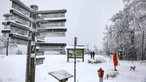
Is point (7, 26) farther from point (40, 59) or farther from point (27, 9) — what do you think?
point (40, 59)

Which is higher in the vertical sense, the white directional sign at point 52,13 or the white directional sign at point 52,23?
the white directional sign at point 52,13

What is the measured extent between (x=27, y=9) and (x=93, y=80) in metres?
8.32

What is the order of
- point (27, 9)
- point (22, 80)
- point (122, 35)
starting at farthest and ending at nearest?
point (122, 35) → point (22, 80) → point (27, 9)

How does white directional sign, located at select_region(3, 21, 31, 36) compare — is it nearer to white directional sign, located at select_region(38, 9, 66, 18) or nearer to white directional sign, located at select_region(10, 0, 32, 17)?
white directional sign, located at select_region(10, 0, 32, 17)

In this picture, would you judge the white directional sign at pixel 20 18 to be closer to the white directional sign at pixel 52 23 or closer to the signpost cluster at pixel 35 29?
the signpost cluster at pixel 35 29

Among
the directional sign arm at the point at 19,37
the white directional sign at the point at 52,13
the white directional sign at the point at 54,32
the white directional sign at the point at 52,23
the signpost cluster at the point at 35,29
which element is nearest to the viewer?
the directional sign arm at the point at 19,37

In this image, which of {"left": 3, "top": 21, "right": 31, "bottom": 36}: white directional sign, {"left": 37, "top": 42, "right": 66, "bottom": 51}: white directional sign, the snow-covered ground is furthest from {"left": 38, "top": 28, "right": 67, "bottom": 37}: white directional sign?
the snow-covered ground

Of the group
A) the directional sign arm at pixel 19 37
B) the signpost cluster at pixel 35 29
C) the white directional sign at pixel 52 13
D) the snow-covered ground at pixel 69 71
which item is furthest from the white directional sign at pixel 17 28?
the snow-covered ground at pixel 69 71

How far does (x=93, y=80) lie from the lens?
13.6 m

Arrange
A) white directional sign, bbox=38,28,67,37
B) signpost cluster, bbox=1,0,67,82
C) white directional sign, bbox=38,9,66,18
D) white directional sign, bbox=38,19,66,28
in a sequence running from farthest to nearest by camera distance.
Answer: white directional sign, bbox=38,9,66,18 < white directional sign, bbox=38,19,66,28 < white directional sign, bbox=38,28,67,37 < signpost cluster, bbox=1,0,67,82

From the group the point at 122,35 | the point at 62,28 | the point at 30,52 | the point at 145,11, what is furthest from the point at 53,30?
the point at 122,35

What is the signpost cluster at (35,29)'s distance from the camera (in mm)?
6609

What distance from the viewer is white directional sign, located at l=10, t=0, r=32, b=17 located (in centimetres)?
618

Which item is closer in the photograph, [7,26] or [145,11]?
[7,26]
